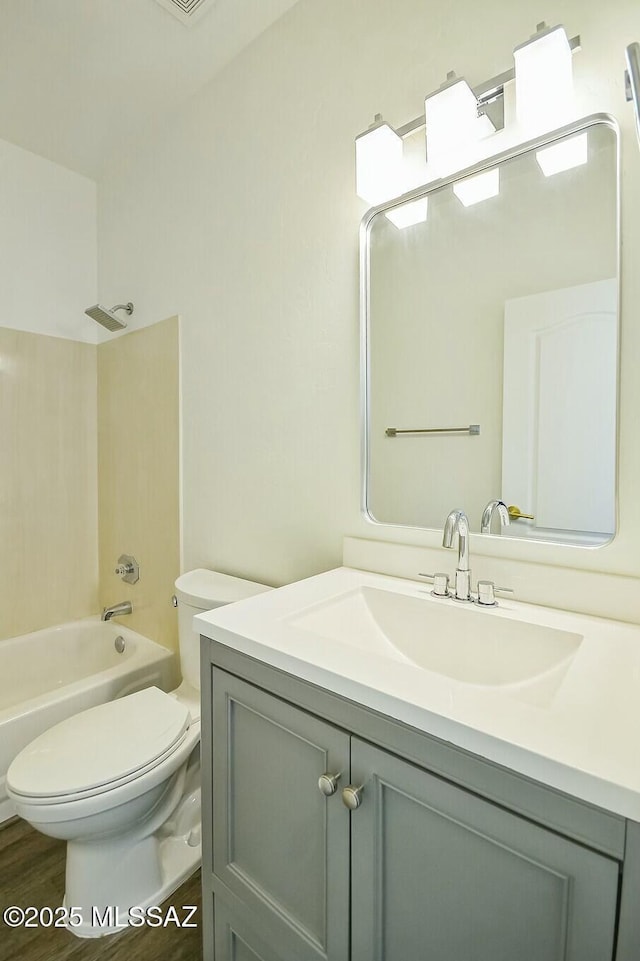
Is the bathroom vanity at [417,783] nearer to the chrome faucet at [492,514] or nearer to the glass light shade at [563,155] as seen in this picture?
the chrome faucet at [492,514]

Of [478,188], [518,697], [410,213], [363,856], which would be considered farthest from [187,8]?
[363,856]

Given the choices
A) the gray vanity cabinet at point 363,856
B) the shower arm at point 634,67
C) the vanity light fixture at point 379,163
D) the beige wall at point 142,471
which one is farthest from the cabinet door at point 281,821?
the vanity light fixture at point 379,163

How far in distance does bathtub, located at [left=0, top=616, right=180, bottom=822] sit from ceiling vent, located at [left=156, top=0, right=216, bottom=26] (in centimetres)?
227

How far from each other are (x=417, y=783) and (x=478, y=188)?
4.08 feet

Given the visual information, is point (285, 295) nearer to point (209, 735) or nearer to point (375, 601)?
point (375, 601)

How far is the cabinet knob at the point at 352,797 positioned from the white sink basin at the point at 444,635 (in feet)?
0.90

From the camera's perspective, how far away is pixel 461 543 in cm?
102

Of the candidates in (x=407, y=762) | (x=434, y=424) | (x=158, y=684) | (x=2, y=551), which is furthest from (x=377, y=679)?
(x=2, y=551)

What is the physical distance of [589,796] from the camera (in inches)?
18.9

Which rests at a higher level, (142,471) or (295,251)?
(295,251)

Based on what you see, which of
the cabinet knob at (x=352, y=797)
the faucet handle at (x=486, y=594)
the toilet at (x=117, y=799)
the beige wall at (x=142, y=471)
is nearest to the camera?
the cabinet knob at (x=352, y=797)

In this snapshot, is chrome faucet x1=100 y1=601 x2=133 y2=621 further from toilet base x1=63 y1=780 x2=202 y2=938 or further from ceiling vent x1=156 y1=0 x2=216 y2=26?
ceiling vent x1=156 y1=0 x2=216 y2=26

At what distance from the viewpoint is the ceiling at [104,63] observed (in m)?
1.46

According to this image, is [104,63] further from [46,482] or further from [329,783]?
[329,783]
